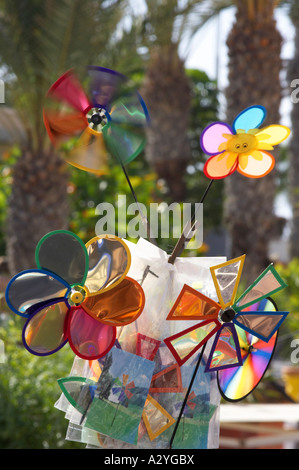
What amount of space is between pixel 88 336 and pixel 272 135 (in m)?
0.51

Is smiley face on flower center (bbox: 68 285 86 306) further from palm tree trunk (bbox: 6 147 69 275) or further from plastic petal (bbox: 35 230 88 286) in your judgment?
palm tree trunk (bbox: 6 147 69 275)

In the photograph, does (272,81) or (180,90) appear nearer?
(272,81)

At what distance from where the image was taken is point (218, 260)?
3.71ft

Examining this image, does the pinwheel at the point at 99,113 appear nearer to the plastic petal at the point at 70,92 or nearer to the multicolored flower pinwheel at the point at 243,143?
the plastic petal at the point at 70,92

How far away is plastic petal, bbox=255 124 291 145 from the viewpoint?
3.65 ft

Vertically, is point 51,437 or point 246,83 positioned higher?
point 246,83

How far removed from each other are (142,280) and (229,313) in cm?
17

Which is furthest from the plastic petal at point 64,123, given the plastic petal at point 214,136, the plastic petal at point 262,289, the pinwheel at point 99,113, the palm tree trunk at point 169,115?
the palm tree trunk at point 169,115

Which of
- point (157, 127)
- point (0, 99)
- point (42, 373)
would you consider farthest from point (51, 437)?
point (157, 127)

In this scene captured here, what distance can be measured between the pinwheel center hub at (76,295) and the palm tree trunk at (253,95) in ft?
13.3

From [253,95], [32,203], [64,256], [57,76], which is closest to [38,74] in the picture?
[57,76]

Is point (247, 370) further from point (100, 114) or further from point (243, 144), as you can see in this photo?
point (100, 114)
